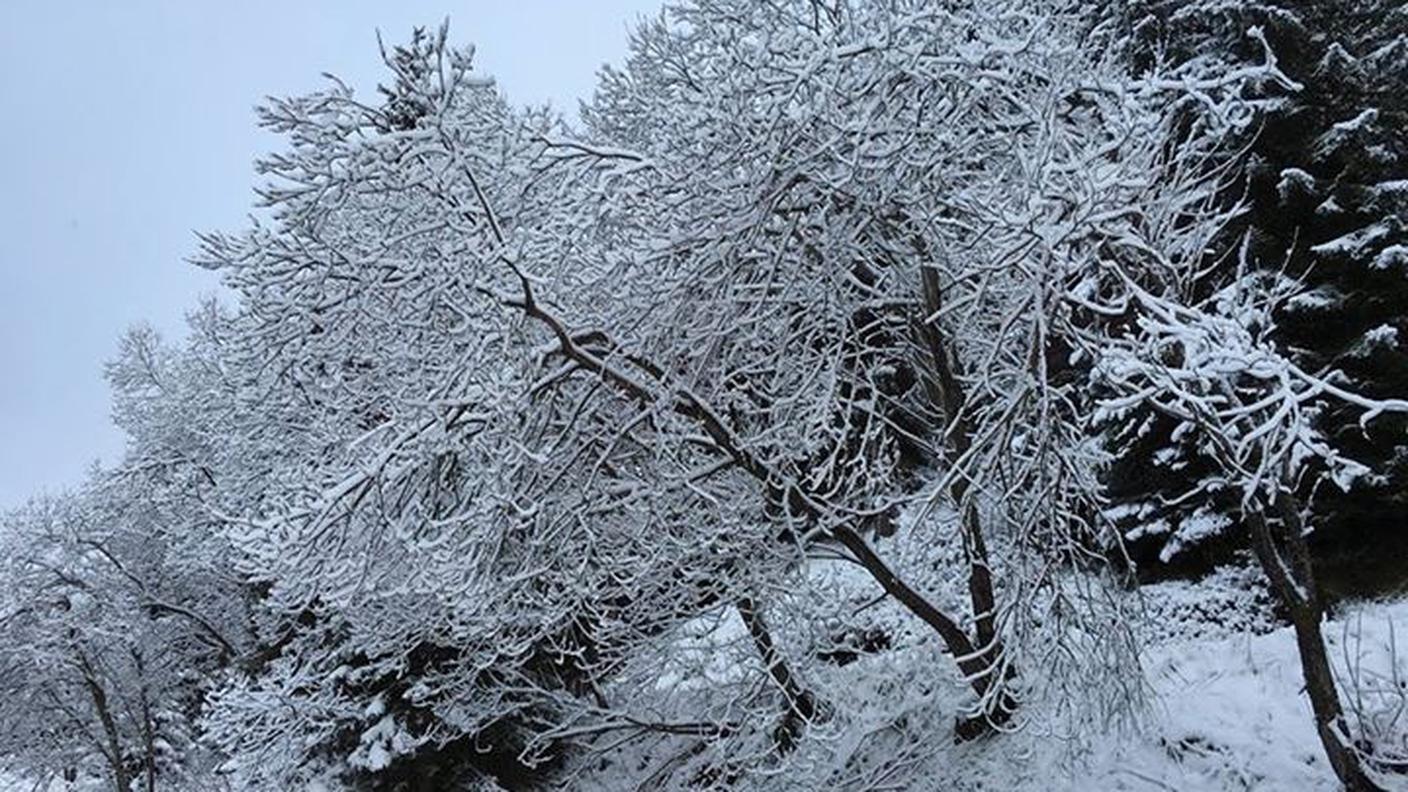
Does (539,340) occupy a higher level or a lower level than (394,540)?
higher

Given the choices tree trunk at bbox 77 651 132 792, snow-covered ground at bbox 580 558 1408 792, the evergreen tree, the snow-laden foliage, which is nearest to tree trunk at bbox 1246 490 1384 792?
the snow-laden foliage

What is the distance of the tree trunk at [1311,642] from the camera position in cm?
514

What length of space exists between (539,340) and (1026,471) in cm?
283

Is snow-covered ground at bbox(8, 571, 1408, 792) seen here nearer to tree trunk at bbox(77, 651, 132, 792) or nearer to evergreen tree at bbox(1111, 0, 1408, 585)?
evergreen tree at bbox(1111, 0, 1408, 585)

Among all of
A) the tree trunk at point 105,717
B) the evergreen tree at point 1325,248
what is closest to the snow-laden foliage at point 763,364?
the evergreen tree at point 1325,248

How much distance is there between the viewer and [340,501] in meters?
5.31

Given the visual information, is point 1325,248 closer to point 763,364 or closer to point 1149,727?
point 1149,727

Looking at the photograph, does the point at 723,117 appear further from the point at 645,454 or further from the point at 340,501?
the point at 340,501

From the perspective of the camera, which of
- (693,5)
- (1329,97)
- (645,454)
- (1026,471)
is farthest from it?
(1329,97)

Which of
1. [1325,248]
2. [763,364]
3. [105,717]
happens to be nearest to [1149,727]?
[763,364]

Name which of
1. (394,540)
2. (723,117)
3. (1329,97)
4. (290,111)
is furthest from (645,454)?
(1329,97)

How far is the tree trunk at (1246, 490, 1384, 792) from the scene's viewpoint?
5.14 m

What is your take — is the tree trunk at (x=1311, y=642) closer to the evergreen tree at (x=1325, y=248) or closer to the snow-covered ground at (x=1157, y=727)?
the snow-covered ground at (x=1157, y=727)

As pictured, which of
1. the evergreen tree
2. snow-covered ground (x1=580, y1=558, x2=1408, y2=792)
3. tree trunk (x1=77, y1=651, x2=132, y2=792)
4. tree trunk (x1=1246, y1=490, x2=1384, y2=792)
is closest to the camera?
tree trunk (x1=1246, y1=490, x2=1384, y2=792)
